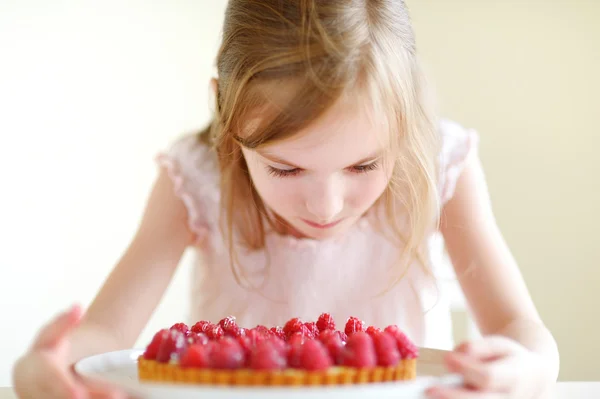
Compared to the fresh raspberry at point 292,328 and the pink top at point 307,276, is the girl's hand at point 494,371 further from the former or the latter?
the pink top at point 307,276

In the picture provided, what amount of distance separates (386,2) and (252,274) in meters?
0.74

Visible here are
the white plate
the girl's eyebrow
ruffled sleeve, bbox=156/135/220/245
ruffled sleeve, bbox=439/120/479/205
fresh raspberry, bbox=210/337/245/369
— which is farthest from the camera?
ruffled sleeve, bbox=156/135/220/245

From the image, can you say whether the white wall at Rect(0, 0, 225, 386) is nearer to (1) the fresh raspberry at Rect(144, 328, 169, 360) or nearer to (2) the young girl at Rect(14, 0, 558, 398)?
(2) the young girl at Rect(14, 0, 558, 398)

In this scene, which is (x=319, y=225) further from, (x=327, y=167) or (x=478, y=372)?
(x=478, y=372)

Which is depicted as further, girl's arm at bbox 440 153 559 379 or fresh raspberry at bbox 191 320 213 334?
girl's arm at bbox 440 153 559 379

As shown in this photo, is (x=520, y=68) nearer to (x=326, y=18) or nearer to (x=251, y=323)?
(x=251, y=323)

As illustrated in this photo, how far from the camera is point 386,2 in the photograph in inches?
47.8

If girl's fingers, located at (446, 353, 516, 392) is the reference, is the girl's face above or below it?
above

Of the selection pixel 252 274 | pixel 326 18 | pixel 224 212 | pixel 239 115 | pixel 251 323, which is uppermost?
pixel 326 18

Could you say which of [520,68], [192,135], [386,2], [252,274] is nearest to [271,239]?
[252,274]

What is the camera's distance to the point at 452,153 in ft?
5.22

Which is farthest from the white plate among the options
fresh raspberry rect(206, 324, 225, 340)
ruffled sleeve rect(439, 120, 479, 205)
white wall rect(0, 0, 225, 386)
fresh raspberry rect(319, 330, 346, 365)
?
white wall rect(0, 0, 225, 386)

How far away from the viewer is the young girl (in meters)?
1.06

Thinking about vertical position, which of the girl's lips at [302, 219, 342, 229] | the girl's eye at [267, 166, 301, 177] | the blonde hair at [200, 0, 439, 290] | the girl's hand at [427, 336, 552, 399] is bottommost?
the girl's hand at [427, 336, 552, 399]
